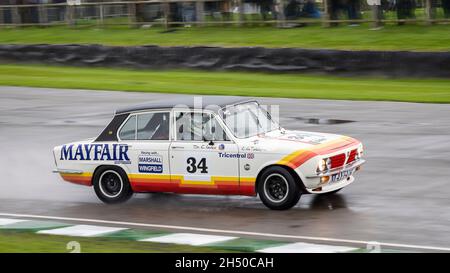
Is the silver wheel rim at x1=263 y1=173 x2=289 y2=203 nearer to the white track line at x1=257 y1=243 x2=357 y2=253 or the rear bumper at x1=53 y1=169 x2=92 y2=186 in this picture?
the white track line at x1=257 y1=243 x2=357 y2=253

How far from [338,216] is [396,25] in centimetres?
2010

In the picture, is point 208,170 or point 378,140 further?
point 378,140

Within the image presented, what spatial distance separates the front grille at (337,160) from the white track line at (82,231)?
9.04 ft

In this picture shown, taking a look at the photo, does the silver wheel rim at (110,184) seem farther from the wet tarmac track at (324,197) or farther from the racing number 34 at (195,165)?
the racing number 34 at (195,165)

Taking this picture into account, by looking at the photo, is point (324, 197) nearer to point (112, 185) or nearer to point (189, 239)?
→ point (189, 239)

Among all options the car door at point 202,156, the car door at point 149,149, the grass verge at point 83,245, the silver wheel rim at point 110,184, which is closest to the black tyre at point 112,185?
the silver wheel rim at point 110,184

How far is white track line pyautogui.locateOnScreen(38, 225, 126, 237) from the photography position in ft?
36.8

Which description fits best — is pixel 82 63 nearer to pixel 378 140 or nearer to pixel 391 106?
pixel 391 106

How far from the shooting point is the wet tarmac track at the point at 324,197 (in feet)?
36.2

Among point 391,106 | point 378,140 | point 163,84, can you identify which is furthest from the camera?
point 163,84

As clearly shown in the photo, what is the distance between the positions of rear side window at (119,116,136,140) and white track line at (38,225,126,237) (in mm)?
1749

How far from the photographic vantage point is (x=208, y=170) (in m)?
12.2

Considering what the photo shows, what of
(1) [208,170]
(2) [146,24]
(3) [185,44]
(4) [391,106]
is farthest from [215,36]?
(1) [208,170]

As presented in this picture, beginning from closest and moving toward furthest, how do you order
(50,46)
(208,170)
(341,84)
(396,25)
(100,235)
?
(100,235) < (208,170) < (341,84) < (396,25) < (50,46)
